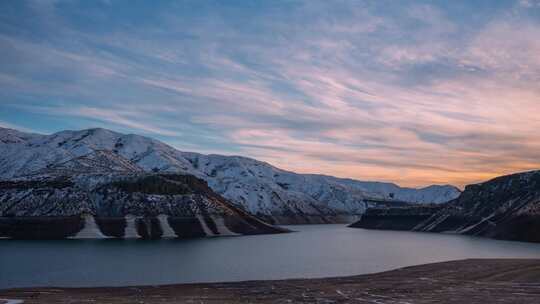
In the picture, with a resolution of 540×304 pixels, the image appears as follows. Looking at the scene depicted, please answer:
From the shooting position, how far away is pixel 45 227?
643 feet

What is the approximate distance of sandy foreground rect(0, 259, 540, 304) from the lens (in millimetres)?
59906

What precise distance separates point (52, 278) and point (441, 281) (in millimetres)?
53889

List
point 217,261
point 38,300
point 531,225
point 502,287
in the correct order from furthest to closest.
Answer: point 531,225 < point 217,261 < point 502,287 < point 38,300

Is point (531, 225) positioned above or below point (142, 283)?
above

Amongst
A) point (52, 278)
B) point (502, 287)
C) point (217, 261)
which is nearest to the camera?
point (502, 287)

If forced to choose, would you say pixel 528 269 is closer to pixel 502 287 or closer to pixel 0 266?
pixel 502 287

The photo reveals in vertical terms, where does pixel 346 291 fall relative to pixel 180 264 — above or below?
above

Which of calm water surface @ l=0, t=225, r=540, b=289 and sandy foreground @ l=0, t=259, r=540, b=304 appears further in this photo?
calm water surface @ l=0, t=225, r=540, b=289

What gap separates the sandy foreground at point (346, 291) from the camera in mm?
59906

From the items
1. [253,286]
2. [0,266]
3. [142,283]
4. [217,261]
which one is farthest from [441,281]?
[0,266]

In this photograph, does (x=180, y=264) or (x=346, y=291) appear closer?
(x=346, y=291)

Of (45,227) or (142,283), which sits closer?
(142,283)

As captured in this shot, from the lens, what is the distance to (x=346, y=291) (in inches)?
2603

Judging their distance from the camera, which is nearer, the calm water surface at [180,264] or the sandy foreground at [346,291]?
the sandy foreground at [346,291]
